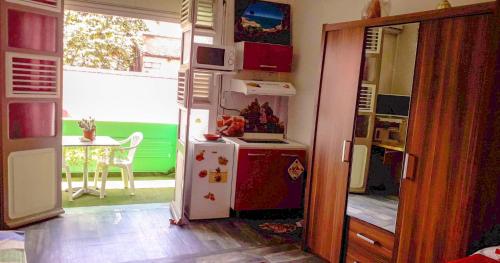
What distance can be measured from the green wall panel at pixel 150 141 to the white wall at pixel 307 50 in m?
2.12

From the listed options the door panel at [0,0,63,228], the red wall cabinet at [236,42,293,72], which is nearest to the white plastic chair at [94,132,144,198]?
the door panel at [0,0,63,228]

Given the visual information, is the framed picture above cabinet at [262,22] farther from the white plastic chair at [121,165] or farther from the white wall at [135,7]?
the white plastic chair at [121,165]

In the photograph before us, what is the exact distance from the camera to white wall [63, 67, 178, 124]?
5.93m

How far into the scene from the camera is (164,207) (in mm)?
4414

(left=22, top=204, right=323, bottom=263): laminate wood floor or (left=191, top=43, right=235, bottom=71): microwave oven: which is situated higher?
(left=191, top=43, right=235, bottom=71): microwave oven

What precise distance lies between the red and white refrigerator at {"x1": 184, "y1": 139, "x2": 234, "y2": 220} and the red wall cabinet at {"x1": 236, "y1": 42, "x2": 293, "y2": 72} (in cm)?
95

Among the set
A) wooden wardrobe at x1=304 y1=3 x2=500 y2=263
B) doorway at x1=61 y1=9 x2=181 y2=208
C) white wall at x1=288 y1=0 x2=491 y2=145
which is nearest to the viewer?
wooden wardrobe at x1=304 y1=3 x2=500 y2=263

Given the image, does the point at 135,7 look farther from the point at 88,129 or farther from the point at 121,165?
the point at 121,165

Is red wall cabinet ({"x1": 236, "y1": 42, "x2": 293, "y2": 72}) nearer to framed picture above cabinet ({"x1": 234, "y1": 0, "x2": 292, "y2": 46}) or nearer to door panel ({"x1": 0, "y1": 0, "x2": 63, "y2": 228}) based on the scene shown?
framed picture above cabinet ({"x1": 234, "y1": 0, "x2": 292, "y2": 46})

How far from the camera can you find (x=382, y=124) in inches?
106

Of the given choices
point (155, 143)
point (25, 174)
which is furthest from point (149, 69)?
point (25, 174)

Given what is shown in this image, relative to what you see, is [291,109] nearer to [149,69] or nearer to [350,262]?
[350,262]

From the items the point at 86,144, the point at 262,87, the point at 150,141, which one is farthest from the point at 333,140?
the point at 150,141

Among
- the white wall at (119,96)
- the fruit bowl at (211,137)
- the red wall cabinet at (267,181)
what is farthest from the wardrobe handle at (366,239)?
the white wall at (119,96)
